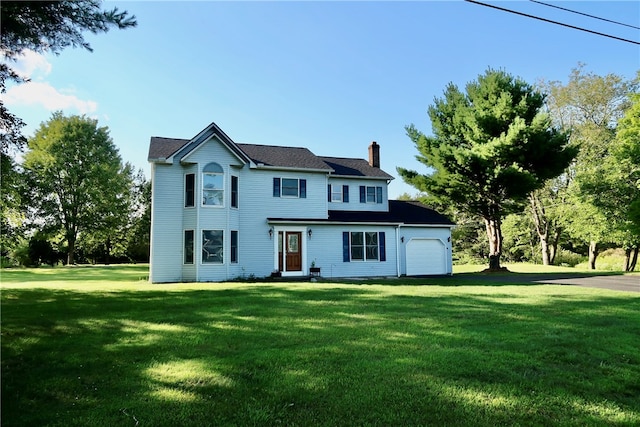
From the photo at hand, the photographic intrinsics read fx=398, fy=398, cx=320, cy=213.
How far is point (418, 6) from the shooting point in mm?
10555

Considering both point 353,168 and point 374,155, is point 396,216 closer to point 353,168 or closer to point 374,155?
point 353,168

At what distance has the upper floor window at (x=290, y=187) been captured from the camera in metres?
20.2

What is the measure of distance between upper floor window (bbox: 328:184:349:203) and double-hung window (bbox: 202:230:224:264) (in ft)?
23.0

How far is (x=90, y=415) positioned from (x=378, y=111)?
23292 millimetres

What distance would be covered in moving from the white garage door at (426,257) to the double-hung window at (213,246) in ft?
33.6

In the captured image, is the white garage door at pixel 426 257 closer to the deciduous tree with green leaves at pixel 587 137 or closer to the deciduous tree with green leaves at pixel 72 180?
the deciduous tree with green leaves at pixel 587 137

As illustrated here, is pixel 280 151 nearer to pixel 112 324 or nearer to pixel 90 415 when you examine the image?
pixel 112 324

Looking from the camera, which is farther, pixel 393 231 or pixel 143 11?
pixel 393 231

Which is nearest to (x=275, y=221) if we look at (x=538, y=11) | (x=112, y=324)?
(x=112, y=324)

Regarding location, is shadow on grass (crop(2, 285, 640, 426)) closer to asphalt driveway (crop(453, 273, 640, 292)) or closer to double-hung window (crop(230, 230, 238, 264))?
asphalt driveway (crop(453, 273, 640, 292))

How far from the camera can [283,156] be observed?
70.5ft

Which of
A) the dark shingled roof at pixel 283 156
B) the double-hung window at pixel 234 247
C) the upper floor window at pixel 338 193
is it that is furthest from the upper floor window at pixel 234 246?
the upper floor window at pixel 338 193

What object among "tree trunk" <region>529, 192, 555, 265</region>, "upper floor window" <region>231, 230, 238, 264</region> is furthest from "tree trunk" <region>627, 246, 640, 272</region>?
"upper floor window" <region>231, 230, 238, 264</region>

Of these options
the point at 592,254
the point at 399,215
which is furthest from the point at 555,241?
the point at 399,215
